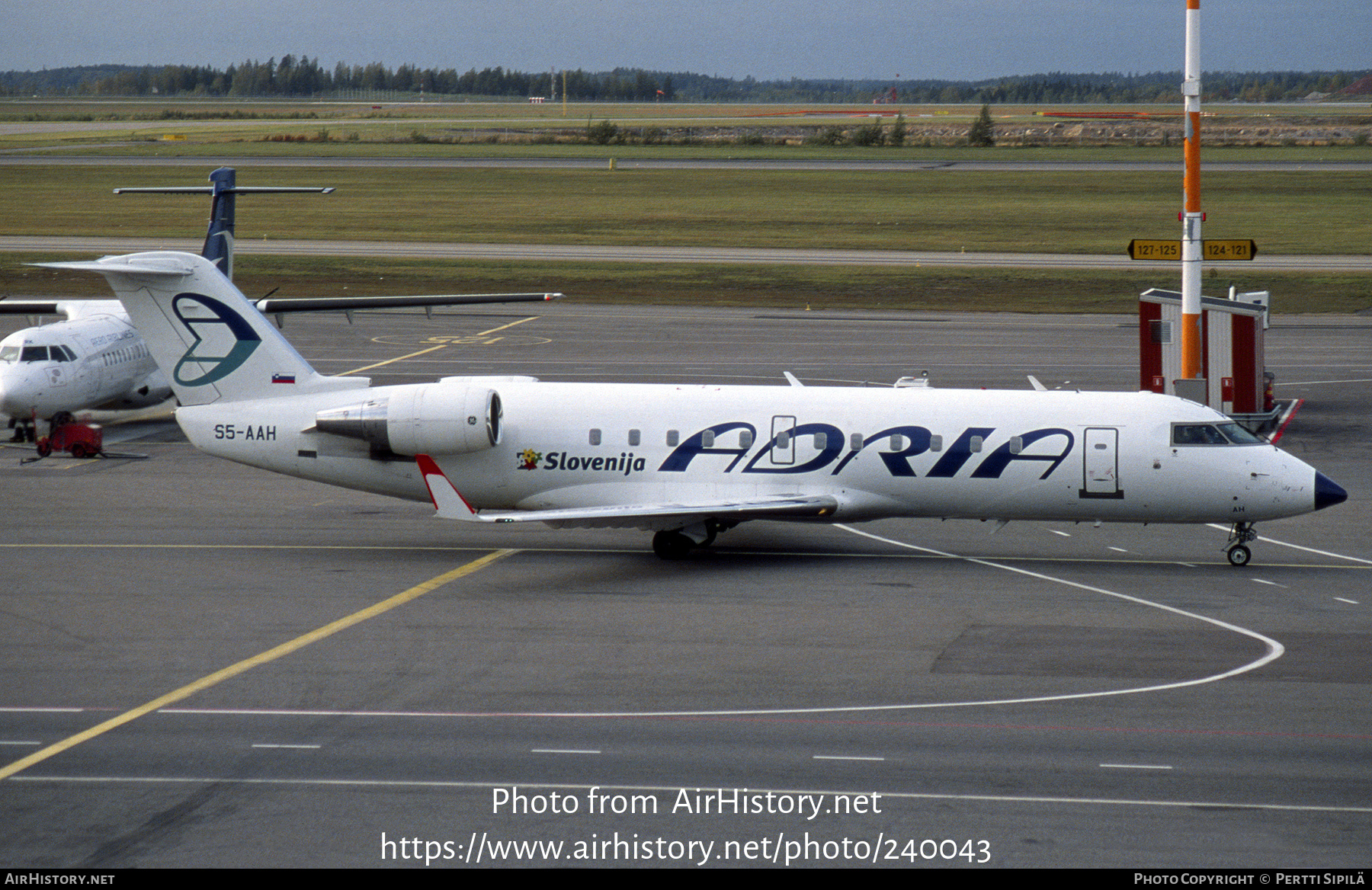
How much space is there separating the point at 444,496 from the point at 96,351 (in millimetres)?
17916

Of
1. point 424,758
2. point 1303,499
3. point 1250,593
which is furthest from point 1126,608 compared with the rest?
point 424,758

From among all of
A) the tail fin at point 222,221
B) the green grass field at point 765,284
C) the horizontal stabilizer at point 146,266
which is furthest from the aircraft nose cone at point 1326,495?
the green grass field at point 765,284

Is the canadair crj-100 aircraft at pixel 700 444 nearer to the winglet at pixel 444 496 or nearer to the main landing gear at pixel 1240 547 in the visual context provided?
the main landing gear at pixel 1240 547

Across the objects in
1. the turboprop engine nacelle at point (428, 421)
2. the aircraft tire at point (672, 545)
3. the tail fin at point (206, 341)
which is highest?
the tail fin at point (206, 341)

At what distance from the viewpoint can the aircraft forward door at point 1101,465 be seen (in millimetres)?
25484

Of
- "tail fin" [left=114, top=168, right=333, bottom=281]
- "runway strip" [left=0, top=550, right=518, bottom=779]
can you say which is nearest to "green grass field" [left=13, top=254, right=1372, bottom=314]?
"tail fin" [left=114, top=168, right=333, bottom=281]

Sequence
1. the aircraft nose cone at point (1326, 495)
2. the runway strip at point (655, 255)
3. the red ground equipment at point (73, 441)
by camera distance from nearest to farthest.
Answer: the aircraft nose cone at point (1326, 495) → the red ground equipment at point (73, 441) → the runway strip at point (655, 255)

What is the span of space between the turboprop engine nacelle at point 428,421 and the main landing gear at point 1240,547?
13.4 m

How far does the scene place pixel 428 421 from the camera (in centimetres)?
2614

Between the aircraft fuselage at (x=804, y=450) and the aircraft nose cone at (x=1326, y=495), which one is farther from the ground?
the aircraft fuselage at (x=804, y=450)

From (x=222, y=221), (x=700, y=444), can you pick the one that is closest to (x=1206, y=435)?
(x=700, y=444)

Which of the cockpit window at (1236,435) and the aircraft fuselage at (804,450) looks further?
the cockpit window at (1236,435)

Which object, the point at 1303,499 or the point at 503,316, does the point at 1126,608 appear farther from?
the point at 503,316

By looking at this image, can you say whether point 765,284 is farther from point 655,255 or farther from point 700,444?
point 700,444
